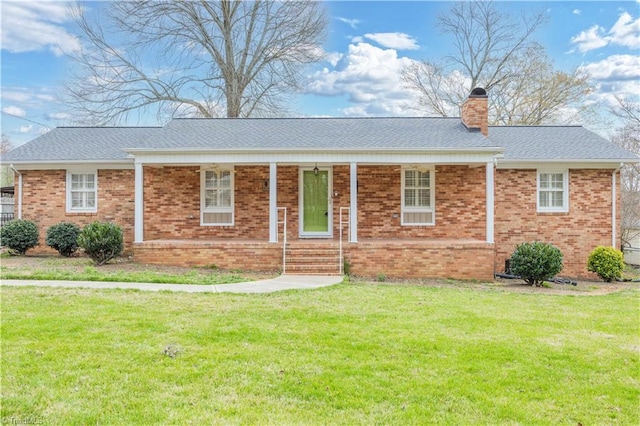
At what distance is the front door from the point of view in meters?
13.2

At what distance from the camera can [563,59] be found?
2462 centimetres

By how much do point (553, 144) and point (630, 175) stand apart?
1111cm

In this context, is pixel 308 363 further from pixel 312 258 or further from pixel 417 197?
pixel 417 197

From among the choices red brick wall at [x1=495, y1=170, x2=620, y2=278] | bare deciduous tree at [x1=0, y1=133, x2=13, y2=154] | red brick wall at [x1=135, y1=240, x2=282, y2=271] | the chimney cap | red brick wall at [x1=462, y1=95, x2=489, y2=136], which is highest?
bare deciduous tree at [x1=0, y1=133, x2=13, y2=154]

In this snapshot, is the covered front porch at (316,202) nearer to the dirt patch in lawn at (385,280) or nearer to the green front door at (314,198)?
the green front door at (314,198)

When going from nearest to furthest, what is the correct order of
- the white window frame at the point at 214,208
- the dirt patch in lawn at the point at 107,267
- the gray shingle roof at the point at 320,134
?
the dirt patch in lawn at the point at 107,267
the gray shingle roof at the point at 320,134
the white window frame at the point at 214,208

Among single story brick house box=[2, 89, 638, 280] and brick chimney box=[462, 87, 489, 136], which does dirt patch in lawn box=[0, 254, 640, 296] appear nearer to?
single story brick house box=[2, 89, 638, 280]

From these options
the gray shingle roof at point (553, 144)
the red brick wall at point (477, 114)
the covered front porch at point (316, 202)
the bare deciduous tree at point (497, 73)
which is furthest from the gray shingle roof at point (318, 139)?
the bare deciduous tree at point (497, 73)

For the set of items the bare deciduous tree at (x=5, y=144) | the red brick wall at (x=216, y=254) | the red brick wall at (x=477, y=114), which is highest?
the bare deciduous tree at (x=5, y=144)

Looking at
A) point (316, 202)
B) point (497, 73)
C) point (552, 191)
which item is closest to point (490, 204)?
point (552, 191)

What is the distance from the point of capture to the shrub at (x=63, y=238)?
12592 millimetres

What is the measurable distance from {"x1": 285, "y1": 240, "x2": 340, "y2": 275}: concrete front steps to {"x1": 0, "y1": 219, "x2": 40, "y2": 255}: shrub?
7931 mm

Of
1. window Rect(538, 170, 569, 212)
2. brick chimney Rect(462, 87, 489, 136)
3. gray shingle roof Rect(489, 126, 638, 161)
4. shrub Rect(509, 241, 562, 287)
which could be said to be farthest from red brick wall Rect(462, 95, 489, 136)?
shrub Rect(509, 241, 562, 287)

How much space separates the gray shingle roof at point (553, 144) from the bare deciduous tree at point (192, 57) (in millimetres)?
13361
